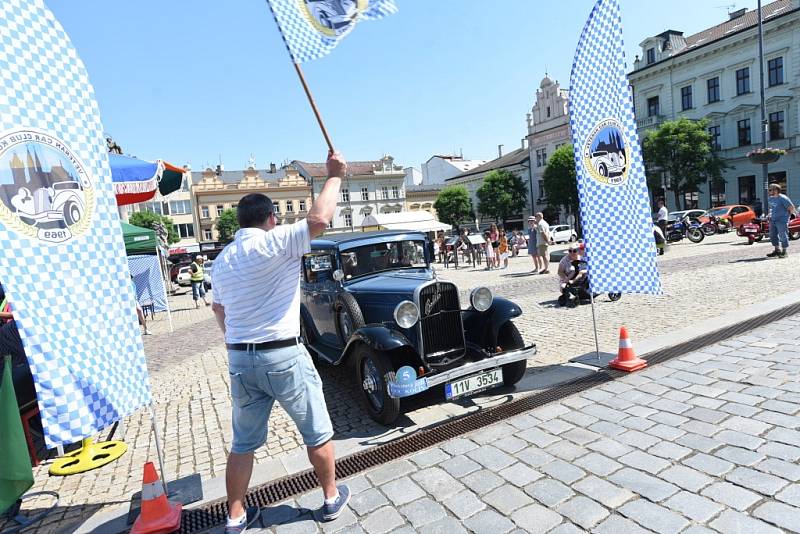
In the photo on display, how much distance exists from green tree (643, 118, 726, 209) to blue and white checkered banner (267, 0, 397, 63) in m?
35.4

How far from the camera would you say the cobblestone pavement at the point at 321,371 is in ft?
12.5

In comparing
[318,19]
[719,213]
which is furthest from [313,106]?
[719,213]

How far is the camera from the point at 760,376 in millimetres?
4281

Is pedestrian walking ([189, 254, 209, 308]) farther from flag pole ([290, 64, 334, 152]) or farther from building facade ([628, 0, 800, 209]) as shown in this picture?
building facade ([628, 0, 800, 209])

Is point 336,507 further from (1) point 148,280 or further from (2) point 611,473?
(1) point 148,280

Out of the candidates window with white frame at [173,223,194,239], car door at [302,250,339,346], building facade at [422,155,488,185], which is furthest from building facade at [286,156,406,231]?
car door at [302,250,339,346]

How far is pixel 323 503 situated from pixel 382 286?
2.38 metres

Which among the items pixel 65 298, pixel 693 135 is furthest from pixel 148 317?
pixel 693 135

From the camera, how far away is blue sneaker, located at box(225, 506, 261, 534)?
8.84ft

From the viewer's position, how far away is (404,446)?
3.73m

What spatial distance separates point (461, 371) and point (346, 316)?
1.58 meters

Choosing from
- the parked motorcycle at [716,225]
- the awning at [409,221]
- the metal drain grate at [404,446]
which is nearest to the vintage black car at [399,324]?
the metal drain grate at [404,446]

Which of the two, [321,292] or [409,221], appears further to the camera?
[409,221]

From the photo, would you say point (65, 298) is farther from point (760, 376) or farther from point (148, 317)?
point (148, 317)
